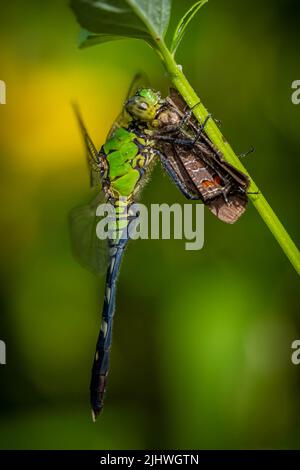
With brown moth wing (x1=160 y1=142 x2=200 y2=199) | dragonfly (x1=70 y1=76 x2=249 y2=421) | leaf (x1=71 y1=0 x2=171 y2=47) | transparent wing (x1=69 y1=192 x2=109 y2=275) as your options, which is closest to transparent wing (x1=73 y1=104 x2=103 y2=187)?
dragonfly (x1=70 y1=76 x2=249 y2=421)

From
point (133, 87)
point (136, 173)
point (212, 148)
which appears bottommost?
point (212, 148)

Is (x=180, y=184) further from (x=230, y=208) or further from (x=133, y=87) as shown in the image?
(x=133, y=87)

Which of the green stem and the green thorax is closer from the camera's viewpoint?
the green stem

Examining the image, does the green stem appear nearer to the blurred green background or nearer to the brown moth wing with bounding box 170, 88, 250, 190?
the brown moth wing with bounding box 170, 88, 250, 190

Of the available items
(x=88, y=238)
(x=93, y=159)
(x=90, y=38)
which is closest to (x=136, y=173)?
(x=93, y=159)

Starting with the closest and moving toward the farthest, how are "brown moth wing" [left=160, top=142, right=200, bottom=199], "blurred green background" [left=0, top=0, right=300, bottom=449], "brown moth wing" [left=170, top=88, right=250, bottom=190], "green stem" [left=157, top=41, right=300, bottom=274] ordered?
1. "green stem" [left=157, top=41, right=300, bottom=274]
2. "brown moth wing" [left=170, top=88, right=250, bottom=190]
3. "brown moth wing" [left=160, top=142, right=200, bottom=199]
4. "blurred green background" [left=0, top=0, right=300, bottom=449]
